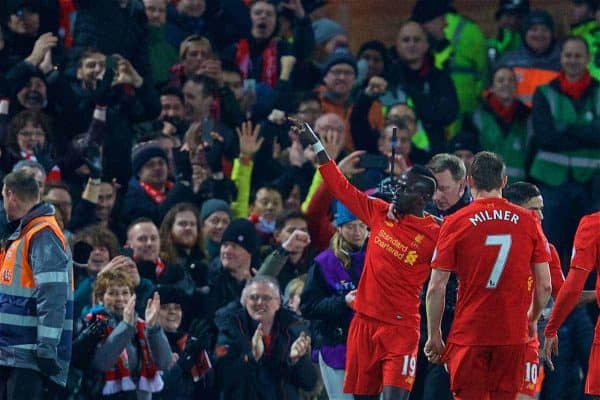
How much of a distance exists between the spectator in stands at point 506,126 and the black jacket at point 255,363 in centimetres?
423

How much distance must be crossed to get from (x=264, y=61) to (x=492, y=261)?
7.67m

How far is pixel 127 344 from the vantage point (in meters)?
13.6

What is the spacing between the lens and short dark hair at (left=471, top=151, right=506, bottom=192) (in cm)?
1163

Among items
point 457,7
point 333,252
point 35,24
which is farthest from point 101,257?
point 457,7

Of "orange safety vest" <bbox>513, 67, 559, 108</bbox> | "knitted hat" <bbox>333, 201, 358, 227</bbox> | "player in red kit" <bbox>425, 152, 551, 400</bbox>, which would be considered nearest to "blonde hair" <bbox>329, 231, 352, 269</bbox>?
"knitted hat" <bbox>333, 201, 358, 227</bbox>

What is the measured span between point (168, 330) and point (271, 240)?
2.11 meters

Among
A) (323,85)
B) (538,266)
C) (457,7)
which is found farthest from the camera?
(457,7)

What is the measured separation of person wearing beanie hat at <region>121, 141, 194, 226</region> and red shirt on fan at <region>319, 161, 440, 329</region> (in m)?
3.95

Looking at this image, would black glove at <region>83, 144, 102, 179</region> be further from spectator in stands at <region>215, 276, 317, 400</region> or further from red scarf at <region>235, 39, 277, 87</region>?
red scarf at <region>235, 39, 277, 87</region>

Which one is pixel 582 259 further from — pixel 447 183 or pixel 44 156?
pixel 44 156

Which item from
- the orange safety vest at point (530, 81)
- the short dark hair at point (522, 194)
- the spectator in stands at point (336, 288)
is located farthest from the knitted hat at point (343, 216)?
the orange safety vest at point (530, 81)

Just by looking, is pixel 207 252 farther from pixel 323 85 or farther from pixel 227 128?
pixel 323 85

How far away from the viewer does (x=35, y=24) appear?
668 inches

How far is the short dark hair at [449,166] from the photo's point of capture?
13.3 meters
